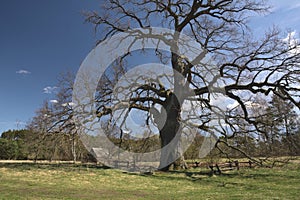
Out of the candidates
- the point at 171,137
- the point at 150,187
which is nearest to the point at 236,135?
the point at 171,137

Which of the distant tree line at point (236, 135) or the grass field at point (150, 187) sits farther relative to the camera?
the distant tree line at point (236, 135)

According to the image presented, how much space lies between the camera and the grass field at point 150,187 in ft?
25.0

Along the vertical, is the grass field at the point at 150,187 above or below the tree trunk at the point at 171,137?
below

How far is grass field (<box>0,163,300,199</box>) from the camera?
25.0 ft

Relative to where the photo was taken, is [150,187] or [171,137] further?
[171,137]

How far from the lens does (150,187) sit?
9828 mm

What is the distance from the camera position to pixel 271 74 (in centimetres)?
1409

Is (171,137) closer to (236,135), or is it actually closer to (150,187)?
(236,135)

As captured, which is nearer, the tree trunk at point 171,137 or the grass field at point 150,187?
the grass field at point 150,187

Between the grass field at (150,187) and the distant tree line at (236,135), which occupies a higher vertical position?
the distant tree line at (236,135)

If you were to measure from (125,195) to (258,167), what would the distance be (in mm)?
10339

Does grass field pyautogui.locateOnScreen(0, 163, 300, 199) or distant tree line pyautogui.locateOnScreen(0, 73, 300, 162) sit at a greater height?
distant tree line pyautogui.locateOnScreen(0, 73, 300, 162)

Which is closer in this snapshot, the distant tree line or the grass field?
the grass field

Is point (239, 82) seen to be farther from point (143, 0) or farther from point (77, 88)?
point (77, 88)
